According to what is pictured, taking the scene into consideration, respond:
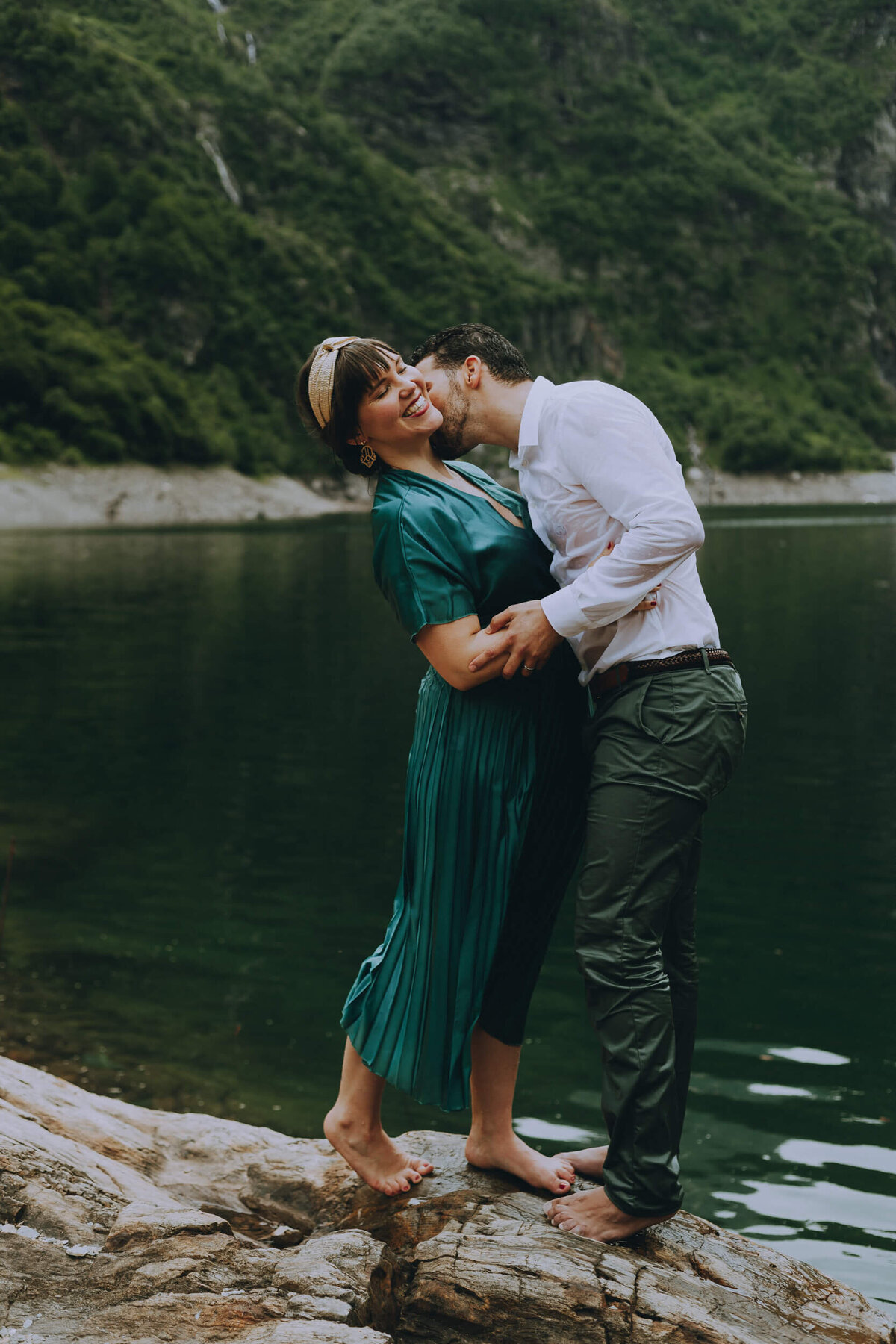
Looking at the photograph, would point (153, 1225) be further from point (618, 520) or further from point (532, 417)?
point (532, 417)

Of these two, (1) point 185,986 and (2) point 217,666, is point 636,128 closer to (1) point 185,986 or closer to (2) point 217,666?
(2) point 217,666

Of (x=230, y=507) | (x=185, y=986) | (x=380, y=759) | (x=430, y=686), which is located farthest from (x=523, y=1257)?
(x=230, y=507)

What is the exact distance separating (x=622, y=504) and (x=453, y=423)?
578mm

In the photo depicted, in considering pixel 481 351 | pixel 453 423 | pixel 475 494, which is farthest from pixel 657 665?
pixel 481 351

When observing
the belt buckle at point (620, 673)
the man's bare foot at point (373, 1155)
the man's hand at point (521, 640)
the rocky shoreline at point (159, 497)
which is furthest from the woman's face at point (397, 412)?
the rocky shoreline at point (159, 497)

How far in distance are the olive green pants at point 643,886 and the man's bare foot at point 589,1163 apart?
46 cm

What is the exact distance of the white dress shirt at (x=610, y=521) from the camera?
2980 mm

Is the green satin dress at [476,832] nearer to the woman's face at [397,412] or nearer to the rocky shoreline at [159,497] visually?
the woman's face at [397,412]

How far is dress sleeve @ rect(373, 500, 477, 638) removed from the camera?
10.2 feet

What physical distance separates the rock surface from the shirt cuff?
61.6 inches

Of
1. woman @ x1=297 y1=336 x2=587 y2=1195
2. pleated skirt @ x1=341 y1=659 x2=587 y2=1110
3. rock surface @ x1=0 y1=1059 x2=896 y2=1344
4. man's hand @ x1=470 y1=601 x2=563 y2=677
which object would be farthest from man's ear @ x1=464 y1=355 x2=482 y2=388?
rock surface @ x1=0 y1=1059 x2=896 y2=1344

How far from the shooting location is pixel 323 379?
320 centimetres

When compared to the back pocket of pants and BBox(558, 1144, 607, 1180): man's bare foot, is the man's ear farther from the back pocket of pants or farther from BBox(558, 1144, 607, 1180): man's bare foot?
BBox(558, 1144, 607, 1180): man's bare foot

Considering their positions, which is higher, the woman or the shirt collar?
the shirt collar
